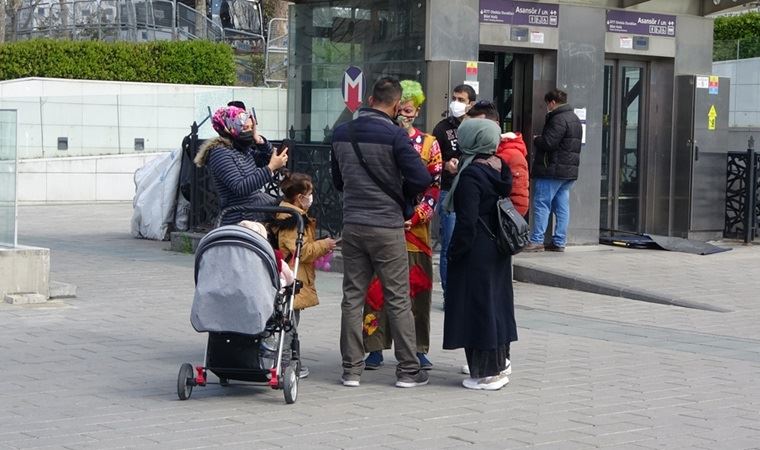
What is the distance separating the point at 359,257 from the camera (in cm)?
847

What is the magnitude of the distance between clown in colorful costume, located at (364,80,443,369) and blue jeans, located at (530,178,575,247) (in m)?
6.07

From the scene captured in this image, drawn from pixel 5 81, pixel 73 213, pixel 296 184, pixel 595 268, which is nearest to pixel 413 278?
pixel 296 184

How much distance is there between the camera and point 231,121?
855cm

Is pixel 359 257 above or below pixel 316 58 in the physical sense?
below

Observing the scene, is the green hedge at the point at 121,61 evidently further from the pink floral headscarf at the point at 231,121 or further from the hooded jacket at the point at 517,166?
the pink floral headscarf at the point at 231,121

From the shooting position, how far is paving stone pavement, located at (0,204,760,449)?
23.4ft

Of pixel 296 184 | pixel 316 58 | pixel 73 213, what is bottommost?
pixel 73 213

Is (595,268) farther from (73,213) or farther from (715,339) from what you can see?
(73,213)

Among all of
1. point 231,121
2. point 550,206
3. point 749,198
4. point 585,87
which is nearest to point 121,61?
point 585,87

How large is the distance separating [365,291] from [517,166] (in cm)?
252

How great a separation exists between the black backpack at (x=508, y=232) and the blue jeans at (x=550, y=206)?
6463 mm

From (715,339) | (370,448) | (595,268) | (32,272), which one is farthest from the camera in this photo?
(595,268)

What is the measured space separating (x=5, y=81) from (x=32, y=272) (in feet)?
51.1

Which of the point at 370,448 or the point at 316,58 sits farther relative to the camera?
the point at 316,58
